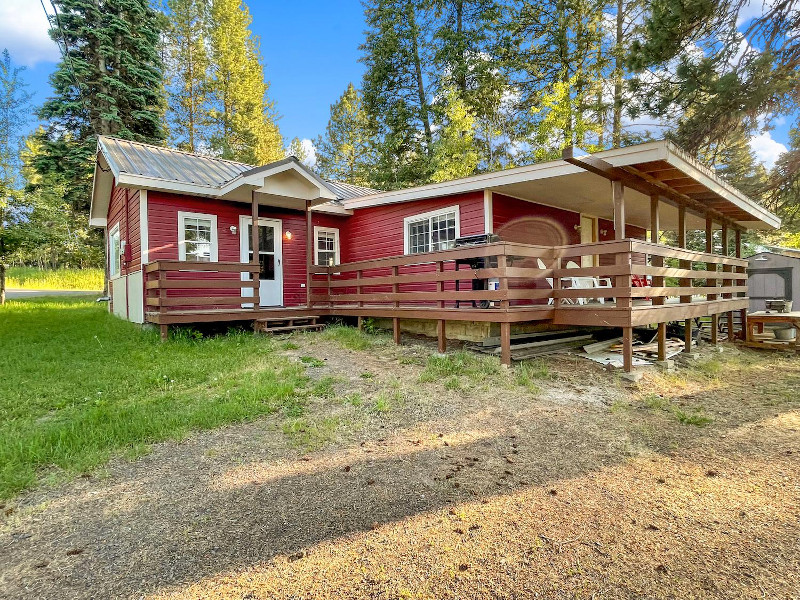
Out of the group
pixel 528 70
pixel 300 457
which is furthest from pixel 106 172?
pixel 528 70

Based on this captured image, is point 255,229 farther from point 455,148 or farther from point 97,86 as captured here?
point 97,86

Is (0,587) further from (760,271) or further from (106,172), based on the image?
(760,271)

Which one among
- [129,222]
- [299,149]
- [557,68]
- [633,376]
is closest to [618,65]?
[557,68]

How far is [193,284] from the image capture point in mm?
7785

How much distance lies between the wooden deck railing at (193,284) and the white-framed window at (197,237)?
0.44 meters

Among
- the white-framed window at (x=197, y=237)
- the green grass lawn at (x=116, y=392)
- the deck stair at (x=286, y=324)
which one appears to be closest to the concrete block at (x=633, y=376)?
the green grass lawn at (x=116, y=392)

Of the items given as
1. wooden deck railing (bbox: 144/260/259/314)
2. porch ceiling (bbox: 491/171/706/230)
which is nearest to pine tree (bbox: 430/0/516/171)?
porch ceiling (bbox: 491/171/706/230)

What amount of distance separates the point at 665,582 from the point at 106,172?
1310cm

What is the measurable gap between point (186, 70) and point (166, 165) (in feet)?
51.0

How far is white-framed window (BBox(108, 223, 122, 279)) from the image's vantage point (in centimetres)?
1114

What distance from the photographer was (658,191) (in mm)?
6824

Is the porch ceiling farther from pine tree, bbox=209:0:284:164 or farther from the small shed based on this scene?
pine tree, bbox=209:0:284:164

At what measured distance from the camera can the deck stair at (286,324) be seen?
8.52 m

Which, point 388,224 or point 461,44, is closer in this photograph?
point 388,224
